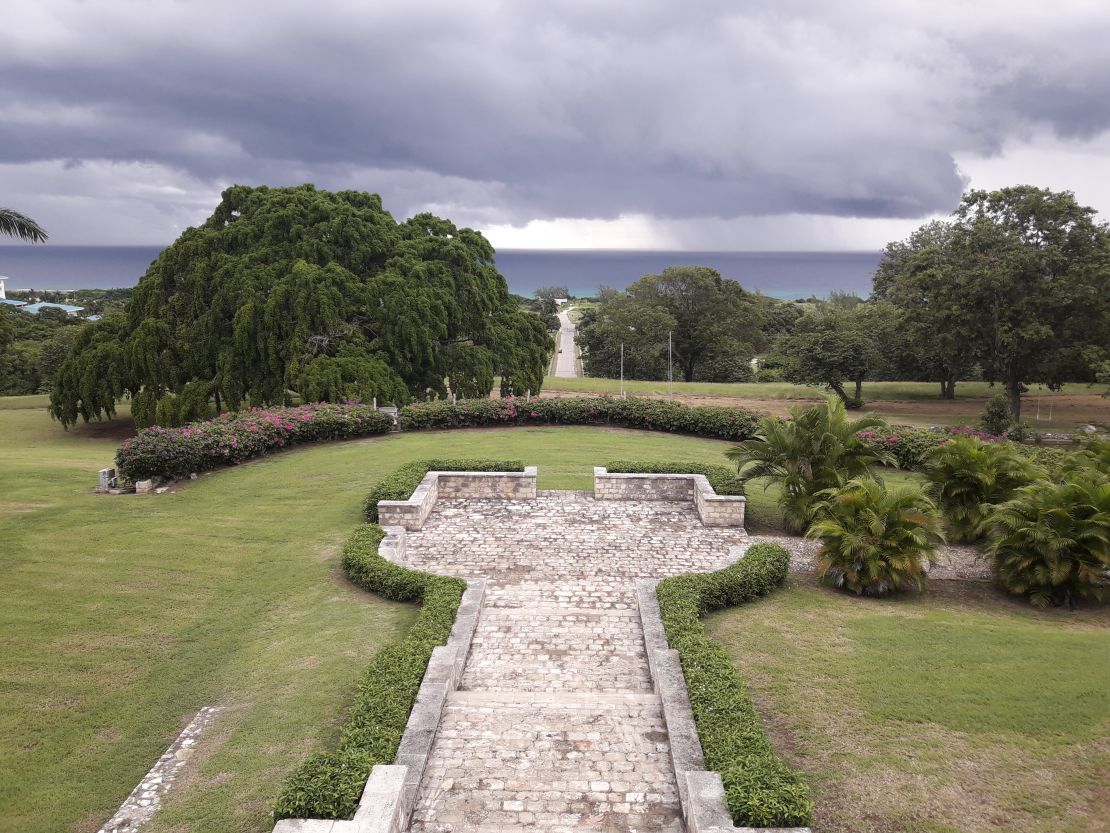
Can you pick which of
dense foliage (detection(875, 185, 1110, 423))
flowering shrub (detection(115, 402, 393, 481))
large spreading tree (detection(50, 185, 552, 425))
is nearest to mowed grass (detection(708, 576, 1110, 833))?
flowering shrub (detection(115, 402, 393, 481))

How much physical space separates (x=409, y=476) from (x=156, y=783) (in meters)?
8.09

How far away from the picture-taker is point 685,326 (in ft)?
172

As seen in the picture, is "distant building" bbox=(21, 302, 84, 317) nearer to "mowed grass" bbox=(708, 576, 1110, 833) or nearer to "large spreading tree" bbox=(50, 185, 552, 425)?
"large spreading tree" bbox=(50, 185, 552, 425)

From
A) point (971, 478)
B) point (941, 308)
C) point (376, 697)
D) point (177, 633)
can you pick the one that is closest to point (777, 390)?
point (941, 308)

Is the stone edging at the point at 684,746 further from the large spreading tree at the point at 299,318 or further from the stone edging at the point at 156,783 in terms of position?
the large spreading tree at the point at 299,318

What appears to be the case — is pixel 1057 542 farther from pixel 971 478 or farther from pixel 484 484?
pixel 484 484

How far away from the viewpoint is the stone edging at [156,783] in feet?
17.3

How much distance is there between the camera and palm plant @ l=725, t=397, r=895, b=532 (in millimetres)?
11789

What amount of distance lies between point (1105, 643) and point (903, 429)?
1028 cm

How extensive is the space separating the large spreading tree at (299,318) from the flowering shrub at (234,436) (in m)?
2.41

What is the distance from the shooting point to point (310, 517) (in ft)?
41.6

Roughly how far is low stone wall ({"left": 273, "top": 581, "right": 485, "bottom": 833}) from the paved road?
148ft

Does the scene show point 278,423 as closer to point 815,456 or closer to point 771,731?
point 815,456

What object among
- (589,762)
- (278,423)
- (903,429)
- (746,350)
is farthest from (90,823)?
(746,350)
